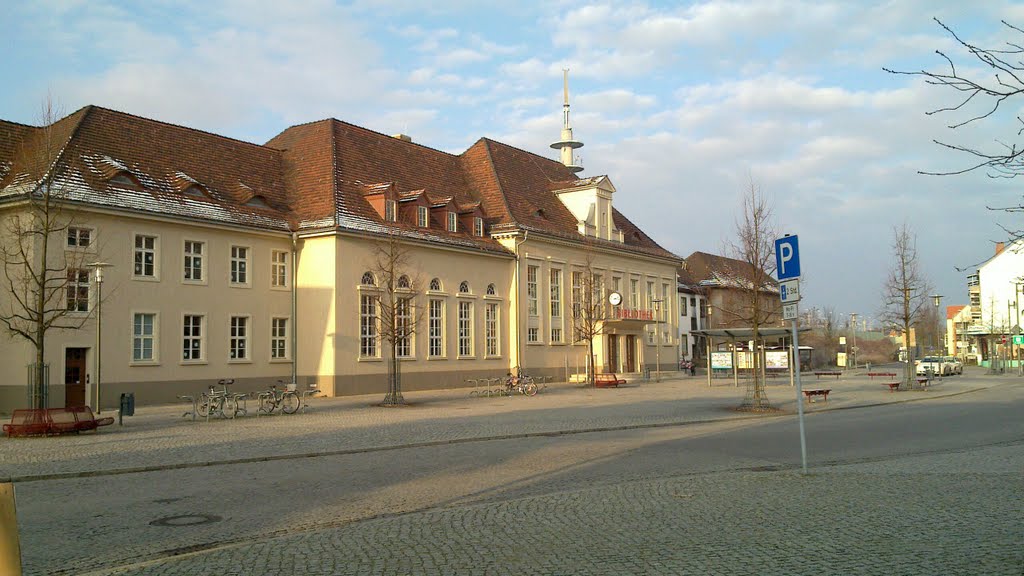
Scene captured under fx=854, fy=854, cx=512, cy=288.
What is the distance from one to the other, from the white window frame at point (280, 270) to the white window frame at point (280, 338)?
4.53 ft

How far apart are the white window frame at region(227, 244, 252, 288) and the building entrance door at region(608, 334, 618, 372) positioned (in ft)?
86.3

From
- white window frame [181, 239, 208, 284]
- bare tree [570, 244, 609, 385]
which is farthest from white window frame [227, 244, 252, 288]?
bare tree [570, 244, 609, 385]

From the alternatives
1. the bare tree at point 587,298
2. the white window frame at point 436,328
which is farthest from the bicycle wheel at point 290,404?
the bare tree at point 587,298

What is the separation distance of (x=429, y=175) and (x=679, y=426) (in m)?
27.6

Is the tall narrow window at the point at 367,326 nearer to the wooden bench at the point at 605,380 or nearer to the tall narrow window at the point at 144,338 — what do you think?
the tall narrow window at the point at 144,338

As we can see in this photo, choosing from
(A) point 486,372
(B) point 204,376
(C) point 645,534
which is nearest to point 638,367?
(A) point 486,372

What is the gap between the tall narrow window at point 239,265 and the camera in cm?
3409

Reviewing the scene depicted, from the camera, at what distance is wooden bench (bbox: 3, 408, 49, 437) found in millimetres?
19344

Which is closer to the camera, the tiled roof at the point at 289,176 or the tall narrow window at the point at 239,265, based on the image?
the tiled roof at the point at 289,176

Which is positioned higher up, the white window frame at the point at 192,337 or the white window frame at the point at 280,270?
the white window frame at the point at 280,270

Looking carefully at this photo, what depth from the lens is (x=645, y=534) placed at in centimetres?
825

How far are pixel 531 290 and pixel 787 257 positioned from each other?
1391 inches

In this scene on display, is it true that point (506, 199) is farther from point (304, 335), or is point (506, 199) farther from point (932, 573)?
point (932, 573)

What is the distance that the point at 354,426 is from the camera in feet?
73.4
